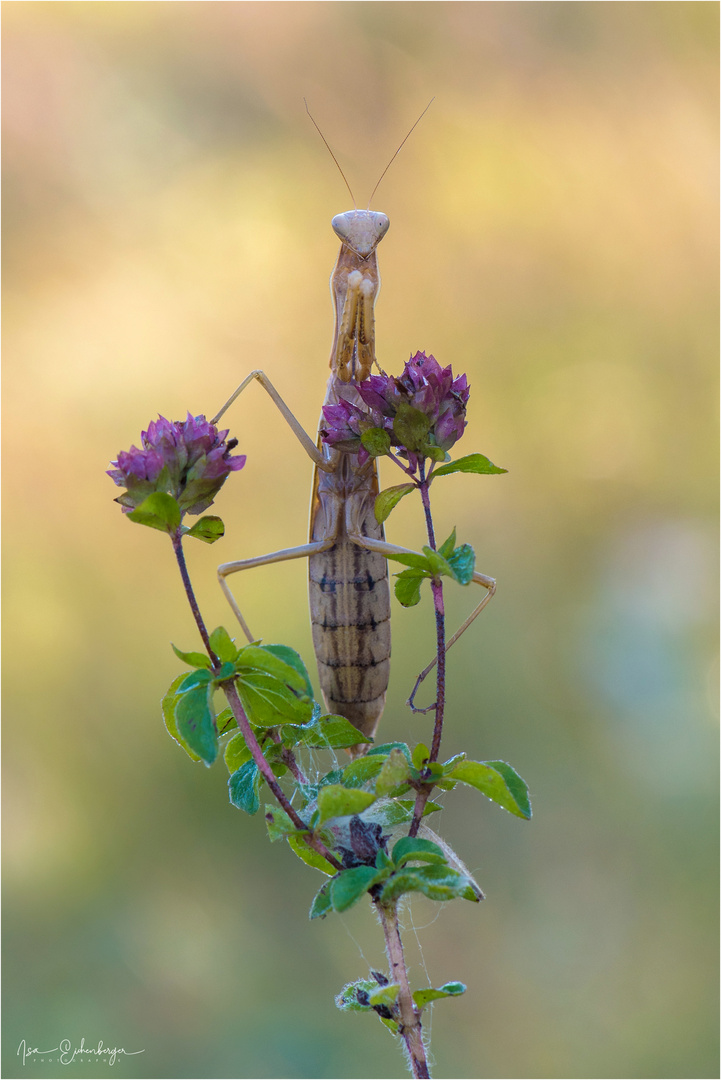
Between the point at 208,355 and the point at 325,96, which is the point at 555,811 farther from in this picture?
the point at 325,96

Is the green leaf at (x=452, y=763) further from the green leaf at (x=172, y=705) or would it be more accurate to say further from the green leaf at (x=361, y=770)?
the green leaf at (x=172, y=705)

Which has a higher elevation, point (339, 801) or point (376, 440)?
point (376, 440)

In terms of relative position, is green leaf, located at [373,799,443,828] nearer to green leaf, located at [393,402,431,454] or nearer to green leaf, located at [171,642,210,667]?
green leaf, located at [171,642,210,667]

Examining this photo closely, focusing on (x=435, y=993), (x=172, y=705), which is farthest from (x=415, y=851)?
(x=172, y=705)

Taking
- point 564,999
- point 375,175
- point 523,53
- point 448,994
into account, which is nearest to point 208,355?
point 375,175

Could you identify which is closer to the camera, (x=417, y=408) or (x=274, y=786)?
(x=274, y=786)

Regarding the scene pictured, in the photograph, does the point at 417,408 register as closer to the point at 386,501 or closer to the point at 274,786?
the point at 386,501

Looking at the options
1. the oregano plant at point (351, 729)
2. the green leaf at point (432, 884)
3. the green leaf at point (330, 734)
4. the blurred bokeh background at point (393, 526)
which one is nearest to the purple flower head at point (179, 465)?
the oregano plant at point (351, 729)
